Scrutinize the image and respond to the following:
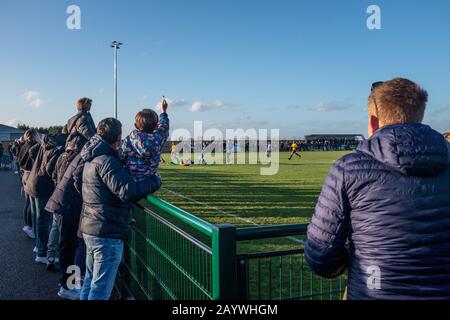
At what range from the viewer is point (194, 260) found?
2.91 metres

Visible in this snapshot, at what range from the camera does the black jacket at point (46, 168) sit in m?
6.12

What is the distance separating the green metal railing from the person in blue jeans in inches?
10.8

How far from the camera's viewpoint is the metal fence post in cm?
232

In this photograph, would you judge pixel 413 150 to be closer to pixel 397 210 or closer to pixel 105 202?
pixel 397 210

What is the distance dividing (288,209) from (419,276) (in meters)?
9.82

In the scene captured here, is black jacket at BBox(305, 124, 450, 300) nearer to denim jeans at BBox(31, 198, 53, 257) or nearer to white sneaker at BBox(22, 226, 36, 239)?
denim jeans at BBox(31, 198, 53, 257)

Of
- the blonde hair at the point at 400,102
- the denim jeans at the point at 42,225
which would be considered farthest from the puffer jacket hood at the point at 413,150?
the denim jeans at the point at 42,225

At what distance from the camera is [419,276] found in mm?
1810

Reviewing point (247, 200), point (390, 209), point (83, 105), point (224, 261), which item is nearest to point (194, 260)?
point (224, 261)

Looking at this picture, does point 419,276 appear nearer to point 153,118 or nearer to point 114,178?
point 114,178

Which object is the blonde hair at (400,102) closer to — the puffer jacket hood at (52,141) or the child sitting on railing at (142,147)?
the child sitting on railing at (142,147)

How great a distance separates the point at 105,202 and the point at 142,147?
1.02 m
